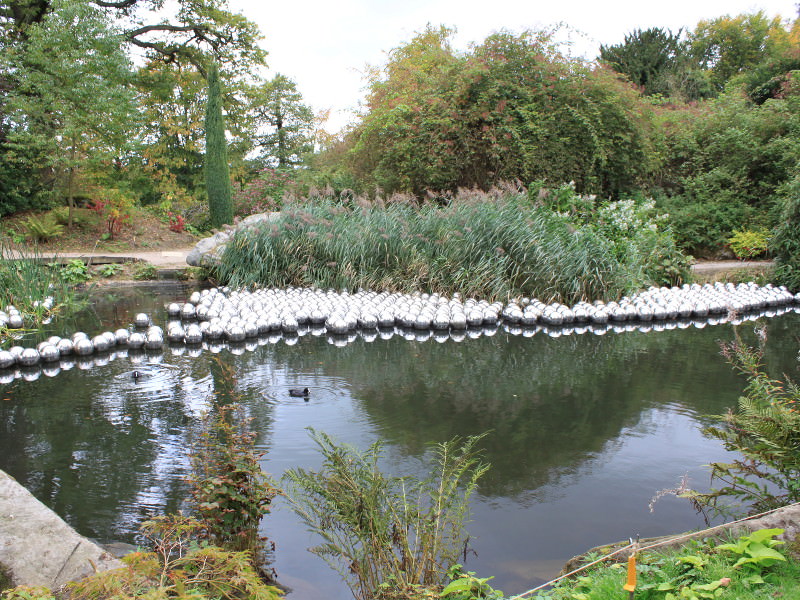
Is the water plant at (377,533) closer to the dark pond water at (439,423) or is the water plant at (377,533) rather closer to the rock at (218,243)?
the dark pond water at (439,423)

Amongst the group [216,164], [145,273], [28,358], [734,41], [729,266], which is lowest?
[28,358]

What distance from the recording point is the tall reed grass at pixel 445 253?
26.5 feet

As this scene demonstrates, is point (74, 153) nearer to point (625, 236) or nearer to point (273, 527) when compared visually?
point (625, 236)

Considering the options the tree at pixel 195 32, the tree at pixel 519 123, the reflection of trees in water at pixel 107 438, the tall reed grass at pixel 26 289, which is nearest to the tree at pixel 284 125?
the tree at pixel 195 32

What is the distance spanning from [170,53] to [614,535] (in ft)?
74.1

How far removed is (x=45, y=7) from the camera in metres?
17.4

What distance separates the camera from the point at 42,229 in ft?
43.9

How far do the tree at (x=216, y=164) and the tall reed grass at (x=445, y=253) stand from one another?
8287 mm

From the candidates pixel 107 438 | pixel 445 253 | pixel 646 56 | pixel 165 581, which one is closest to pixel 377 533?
pixel 165 581

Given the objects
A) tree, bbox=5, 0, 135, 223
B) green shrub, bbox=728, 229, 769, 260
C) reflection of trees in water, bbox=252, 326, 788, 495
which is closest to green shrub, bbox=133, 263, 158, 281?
tree, bbox=5, 0, 135, 223

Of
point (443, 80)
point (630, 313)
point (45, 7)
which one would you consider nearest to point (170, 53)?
point (45, 7)

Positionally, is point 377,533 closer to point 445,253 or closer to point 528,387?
point 528,387

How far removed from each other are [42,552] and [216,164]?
1633 cm

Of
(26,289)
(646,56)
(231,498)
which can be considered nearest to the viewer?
(231,498)
